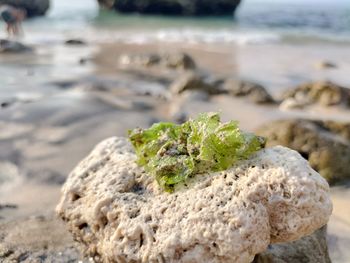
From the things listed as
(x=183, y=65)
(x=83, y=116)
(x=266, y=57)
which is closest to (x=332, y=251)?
(x=83, y=116)

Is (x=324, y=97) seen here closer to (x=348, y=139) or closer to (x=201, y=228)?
(x=348, y=139)

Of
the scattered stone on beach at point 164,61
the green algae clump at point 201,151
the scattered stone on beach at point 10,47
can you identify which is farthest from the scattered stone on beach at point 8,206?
the scattered stone on beach at point 10,47

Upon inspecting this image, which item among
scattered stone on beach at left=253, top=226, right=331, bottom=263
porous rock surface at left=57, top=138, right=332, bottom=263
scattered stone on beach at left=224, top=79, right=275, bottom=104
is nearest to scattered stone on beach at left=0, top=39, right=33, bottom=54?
scattered stone on beach at left=224, top=79, right=275, bottom=104

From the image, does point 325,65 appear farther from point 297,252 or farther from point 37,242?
point 37,242

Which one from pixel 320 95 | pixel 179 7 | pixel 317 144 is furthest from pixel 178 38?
pixel 179 7

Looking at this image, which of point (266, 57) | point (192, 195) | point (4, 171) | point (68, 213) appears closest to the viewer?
point (192, 195)

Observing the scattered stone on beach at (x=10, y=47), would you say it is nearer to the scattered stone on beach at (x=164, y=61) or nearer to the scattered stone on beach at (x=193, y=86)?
the scattered stone on beach at (x=164, y=61)
